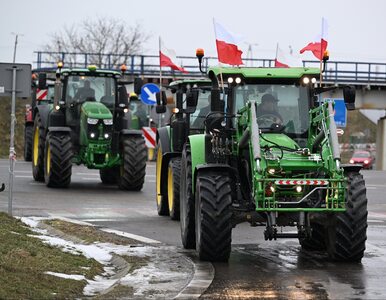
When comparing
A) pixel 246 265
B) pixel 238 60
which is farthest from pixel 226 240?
pixel 238 60

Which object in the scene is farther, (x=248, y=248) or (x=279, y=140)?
(x=248, y=248)

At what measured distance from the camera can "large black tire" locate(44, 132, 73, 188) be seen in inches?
1094

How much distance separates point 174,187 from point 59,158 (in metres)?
6.98

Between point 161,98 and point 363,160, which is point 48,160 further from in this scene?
point 363,160

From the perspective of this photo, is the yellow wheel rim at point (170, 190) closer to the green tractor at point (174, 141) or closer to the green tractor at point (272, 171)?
the green tractor at point (174, 141)

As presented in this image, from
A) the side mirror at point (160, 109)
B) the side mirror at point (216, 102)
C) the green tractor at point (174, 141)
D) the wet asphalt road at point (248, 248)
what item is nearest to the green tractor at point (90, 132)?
the wet asphalt road at point (248, 248)

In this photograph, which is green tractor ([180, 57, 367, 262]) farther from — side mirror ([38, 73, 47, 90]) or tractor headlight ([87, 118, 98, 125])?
side mirror ([38, 73, 47, 90])

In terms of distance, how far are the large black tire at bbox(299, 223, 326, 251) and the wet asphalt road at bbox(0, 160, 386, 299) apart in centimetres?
15

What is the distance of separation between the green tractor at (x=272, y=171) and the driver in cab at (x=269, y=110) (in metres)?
0.01

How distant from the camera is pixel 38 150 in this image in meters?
30.0

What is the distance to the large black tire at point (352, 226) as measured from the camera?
50.0ft

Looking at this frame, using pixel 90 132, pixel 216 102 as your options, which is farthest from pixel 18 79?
pixel 90 132

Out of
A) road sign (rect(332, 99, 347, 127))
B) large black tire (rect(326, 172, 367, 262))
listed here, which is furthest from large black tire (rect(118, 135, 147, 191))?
road sign (rect(332, 99, 347, 127))

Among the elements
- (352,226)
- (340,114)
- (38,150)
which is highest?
(340,114)
